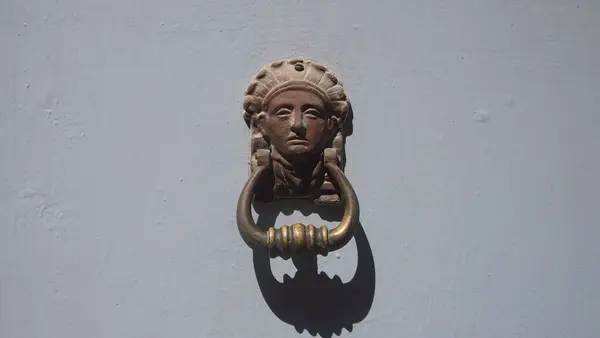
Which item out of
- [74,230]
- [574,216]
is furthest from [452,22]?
[74,230]

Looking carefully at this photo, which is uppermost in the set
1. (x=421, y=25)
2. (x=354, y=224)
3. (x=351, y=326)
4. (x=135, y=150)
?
(x=421, y=25)

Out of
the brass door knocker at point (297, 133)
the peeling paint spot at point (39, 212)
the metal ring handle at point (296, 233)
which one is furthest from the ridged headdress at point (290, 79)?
the peeling paint spot at point (39, 212)

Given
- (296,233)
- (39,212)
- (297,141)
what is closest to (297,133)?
(297,141)

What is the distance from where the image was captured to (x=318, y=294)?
0.74 metres

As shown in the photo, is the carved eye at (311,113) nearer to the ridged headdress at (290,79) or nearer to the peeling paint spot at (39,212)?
the ridged headdress at (290,79)

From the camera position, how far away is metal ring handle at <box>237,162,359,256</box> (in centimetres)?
66

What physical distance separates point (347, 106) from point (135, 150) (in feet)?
0.83

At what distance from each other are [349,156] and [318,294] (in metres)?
0.16

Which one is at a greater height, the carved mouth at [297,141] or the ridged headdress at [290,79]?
the ridged headdress at [290,79]

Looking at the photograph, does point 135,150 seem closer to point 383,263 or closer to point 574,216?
point 383,263

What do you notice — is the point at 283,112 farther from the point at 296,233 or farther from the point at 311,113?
the point at 296,233

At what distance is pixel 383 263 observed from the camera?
747 millimetres

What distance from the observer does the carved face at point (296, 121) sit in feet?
2.36

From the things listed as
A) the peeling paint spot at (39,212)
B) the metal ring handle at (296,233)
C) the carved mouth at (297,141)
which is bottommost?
the metal ring handle at (296,233)
